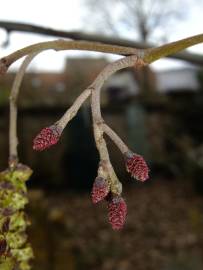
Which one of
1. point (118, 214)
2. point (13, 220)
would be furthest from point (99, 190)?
point (13, 220)

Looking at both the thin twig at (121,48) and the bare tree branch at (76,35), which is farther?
the bare tree branch at (76,35)

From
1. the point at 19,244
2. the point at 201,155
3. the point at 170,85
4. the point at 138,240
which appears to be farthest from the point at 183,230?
the point at 170,85

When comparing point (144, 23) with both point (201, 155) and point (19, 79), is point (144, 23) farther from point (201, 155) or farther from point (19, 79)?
point (19, 79)

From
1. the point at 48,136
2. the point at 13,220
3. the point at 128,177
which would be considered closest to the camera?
the point at 48,136

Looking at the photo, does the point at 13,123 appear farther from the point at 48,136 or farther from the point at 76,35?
the point at 76,35

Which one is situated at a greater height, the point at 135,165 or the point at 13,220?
the point at 135,165

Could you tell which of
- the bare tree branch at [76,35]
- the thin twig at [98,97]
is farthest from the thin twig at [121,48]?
the bare tree branch at [76,35]

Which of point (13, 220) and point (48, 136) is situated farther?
point (13, 220)

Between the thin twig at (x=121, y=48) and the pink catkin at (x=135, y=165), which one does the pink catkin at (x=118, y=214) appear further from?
the thin twig at (x=121, y=48)

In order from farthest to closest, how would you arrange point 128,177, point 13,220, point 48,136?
point 128,177
point 13,220
point 48,136

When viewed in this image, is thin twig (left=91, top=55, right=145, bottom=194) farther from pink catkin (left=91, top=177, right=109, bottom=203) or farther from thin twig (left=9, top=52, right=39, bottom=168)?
thin twig (left=9, top=52, right=39, bottom=168)
